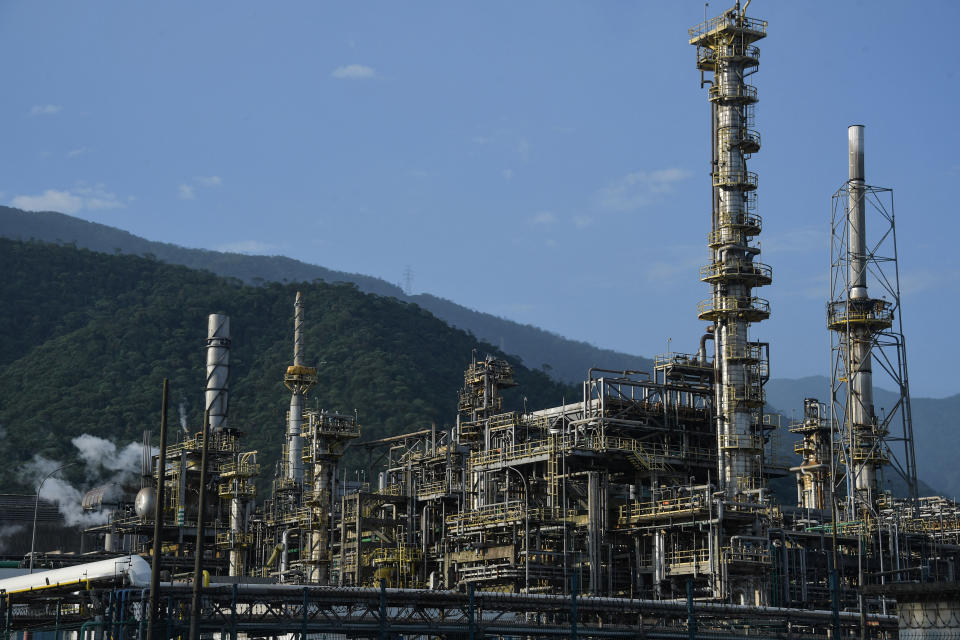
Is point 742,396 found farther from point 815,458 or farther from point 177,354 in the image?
point 177,354

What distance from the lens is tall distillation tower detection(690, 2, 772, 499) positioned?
210 ft

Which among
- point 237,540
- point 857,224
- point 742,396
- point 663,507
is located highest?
point 857,224

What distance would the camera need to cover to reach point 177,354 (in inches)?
5827

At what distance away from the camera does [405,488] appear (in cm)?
8181

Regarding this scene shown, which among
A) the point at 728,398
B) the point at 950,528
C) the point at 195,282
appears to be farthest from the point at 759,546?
the point at 195,282

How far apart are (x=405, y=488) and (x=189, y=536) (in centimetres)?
1393

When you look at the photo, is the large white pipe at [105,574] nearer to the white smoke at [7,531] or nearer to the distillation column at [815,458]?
the distillation column at [815,458]

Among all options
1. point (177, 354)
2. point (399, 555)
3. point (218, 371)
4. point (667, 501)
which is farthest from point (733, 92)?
point (177, 354)

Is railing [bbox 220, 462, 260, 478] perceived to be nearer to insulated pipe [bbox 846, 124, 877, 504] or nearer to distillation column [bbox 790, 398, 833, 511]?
distillation column [bbox 790, 398, 833, 511]

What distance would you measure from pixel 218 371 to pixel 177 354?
57.4 metres

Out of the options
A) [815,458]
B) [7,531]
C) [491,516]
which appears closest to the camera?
[491,516]

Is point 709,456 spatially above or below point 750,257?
below

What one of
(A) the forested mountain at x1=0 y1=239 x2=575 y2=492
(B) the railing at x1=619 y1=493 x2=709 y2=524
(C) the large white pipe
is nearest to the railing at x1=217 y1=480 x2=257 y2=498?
(B) the railing at x1=619 y1=493 x2=709 y2=524

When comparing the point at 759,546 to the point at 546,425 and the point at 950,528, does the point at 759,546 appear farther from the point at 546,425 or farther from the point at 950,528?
the point at 950,528
